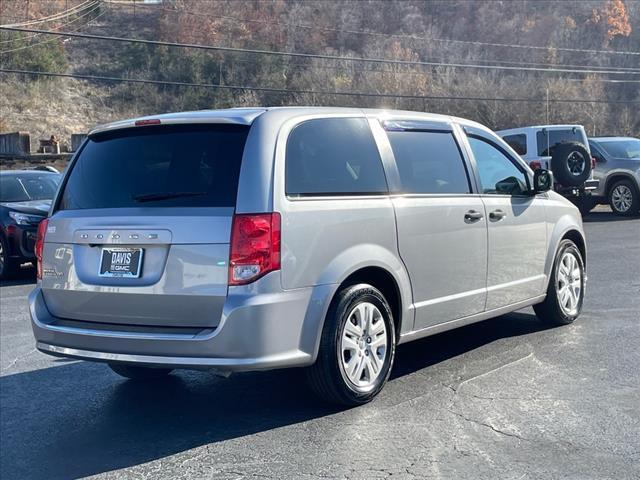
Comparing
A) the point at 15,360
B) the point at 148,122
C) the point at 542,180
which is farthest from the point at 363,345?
the point at 15,360

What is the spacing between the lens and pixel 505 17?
6625cm

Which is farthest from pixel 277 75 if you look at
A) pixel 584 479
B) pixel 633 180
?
pixel 584 479

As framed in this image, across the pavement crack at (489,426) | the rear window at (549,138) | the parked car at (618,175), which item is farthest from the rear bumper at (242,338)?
the parked car at (618,175)

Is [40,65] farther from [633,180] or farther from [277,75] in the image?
[633,180]

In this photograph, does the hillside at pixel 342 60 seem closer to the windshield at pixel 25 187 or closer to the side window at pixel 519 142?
the side window at pixel 519 142

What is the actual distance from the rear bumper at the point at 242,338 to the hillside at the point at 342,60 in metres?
38.2

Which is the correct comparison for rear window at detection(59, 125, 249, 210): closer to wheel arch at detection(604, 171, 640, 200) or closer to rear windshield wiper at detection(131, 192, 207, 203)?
rear windshield wiper at detection(131, 192, 207, 203)

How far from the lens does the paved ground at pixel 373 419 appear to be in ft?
14.1

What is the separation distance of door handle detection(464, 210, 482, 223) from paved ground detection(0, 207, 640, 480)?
1082 millimetres

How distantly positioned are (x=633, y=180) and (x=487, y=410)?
14.7m

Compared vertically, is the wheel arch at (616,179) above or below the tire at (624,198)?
above

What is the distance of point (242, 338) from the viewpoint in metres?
4.53

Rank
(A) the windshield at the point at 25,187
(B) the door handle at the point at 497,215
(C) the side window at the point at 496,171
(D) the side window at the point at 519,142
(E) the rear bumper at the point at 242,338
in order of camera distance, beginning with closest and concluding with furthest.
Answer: (E) the rear bumper at the point at 242,338
(B) the door handle at the point at 497,215
(C) the side window at the point at 496,171
(A) the windshield at the point at 25,187
(D) the side window at the point at 519,142

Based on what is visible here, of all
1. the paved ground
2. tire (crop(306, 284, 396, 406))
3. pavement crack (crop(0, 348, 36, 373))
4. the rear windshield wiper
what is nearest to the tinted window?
the rear windshield wiper
